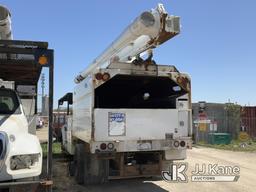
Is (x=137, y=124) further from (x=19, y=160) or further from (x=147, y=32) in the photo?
(x=19, y=160)

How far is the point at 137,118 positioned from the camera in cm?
986

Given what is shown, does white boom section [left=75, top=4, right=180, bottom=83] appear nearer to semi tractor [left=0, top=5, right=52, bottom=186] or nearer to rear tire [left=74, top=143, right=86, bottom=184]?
semi tractor [left=0, top=5, right=52, bottom=186]

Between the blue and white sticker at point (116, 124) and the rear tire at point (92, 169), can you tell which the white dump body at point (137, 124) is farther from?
the rear tire at point (92, 169)

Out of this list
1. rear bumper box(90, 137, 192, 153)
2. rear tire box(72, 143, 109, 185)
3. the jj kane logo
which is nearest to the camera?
rear bumper box(90, 137, 192, 153)

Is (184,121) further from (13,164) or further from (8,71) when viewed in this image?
(13,164)

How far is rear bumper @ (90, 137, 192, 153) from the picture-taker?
946 centimetres

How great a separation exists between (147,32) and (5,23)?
10.5 ft

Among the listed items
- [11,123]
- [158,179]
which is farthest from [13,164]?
[158,179]

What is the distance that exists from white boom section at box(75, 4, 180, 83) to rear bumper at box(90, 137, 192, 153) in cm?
236

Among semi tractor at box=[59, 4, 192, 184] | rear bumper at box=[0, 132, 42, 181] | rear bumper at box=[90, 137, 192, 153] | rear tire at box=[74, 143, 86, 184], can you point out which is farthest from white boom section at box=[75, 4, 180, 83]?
rear bumper at box=[0, 132, 42, 181]

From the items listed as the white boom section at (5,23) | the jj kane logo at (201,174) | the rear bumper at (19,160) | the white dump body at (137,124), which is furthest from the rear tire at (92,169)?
the rear bumper at (19,160)

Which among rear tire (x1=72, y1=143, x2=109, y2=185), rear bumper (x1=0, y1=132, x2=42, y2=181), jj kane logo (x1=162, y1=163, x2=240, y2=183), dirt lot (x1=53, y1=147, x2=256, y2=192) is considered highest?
rear bumper (x1=0, y1=132, x2=42, y2=181)

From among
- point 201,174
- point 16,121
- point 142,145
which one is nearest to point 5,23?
point 16,121

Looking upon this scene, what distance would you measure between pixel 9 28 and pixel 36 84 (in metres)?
2.96
